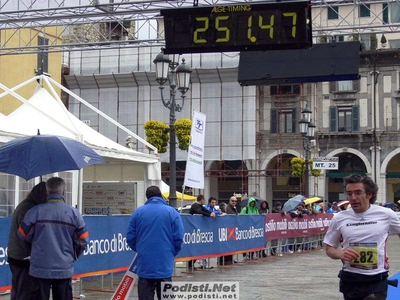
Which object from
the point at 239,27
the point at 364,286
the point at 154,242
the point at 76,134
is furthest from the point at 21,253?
the point at 76,134

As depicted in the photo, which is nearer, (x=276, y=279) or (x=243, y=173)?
(x=276, y=279)

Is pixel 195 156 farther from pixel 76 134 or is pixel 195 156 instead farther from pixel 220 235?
pixel 76 134

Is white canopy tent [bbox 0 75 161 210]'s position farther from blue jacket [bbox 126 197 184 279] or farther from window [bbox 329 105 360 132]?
window [bbox 329 105 360 132]

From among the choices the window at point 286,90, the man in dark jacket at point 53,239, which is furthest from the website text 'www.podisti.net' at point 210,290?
the window at point 286,90

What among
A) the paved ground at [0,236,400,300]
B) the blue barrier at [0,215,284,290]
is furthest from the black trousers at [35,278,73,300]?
the paved ground at [0,236,400,300]

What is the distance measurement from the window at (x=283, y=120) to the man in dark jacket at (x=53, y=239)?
166 feet

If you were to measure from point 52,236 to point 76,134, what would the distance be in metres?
9.56

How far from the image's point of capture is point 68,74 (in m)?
58.8

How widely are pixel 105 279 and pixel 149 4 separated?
622cm

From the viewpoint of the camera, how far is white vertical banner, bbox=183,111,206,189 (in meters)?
19.5

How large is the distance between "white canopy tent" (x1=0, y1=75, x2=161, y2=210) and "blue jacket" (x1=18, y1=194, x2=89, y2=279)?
7.29m

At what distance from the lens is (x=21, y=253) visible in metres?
8.17

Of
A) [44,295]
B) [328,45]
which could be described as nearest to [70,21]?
[328,45]

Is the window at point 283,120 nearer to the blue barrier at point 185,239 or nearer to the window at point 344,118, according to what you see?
the window at point 344,118
